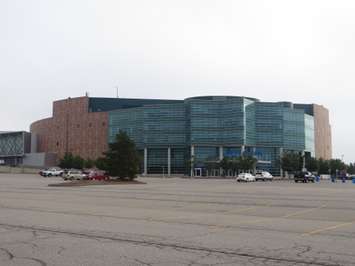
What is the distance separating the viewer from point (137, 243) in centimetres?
1070

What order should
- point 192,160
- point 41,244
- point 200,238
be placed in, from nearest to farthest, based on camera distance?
point 41,244 → point 200,238 → point 192,160

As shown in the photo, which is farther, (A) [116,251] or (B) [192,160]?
(B) [192,160]

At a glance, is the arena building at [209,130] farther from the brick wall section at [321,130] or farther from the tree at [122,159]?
the tree at [122,159]

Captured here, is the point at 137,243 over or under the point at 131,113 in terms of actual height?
under

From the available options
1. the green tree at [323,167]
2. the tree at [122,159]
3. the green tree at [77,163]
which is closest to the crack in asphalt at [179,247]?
the tree at [122,159]

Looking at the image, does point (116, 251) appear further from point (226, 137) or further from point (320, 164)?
point (320, 164)

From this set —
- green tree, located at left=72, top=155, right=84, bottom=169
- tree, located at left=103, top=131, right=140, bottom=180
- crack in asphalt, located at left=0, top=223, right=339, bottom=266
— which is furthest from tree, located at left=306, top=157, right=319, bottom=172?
crack in asphalt, located at left=0, top=223, right=339, bottom=266

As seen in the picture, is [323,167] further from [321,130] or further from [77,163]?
[77,163]

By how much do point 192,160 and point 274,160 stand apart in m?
27.2

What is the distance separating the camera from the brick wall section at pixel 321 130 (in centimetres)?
18312

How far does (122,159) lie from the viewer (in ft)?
190

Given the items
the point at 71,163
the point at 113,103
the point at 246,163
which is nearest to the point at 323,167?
the point at 246,163

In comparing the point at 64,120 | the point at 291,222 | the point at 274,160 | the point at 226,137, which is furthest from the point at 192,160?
the point at 291,222

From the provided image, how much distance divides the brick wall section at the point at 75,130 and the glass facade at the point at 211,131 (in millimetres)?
16717
